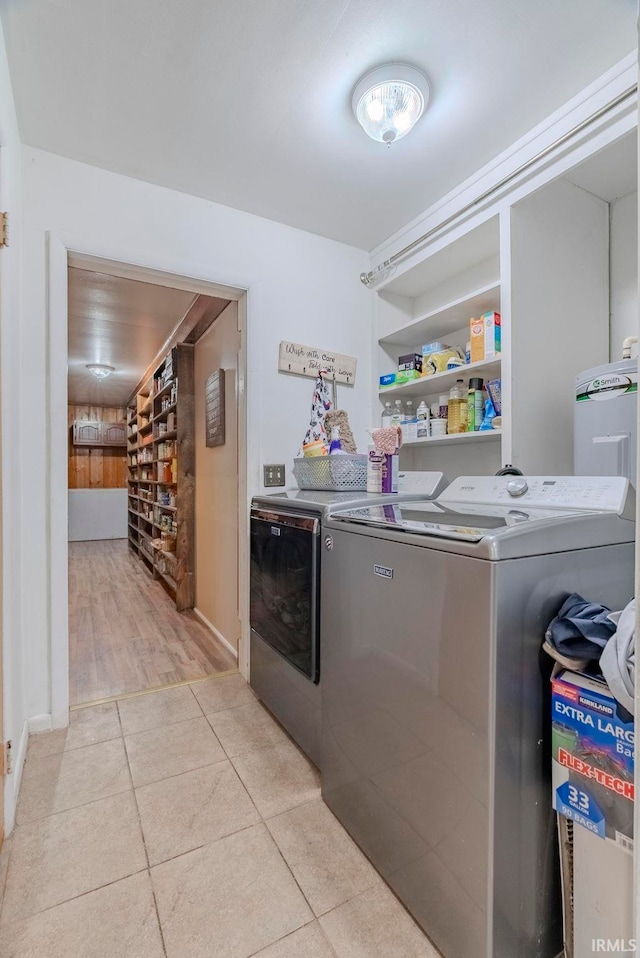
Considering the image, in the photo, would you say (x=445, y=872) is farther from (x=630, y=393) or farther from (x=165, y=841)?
(x=630, y=393)

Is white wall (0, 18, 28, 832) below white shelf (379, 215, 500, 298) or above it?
below

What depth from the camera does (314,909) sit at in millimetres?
1069

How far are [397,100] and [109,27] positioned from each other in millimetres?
904

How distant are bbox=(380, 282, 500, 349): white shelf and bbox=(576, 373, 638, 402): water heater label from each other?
58cm

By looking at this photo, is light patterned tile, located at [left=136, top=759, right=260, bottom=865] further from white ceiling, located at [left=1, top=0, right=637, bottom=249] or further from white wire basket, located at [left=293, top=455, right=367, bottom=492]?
white ceiling, located at [left=1, top=0, right=637, bottom=249]

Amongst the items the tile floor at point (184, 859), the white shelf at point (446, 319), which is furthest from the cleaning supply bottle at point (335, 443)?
the tile floor at point (184, 859)

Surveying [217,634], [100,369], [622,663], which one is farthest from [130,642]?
[100,369]

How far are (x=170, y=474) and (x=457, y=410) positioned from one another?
113 inches

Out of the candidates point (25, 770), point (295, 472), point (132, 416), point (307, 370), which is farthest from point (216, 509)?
point (132, 416)

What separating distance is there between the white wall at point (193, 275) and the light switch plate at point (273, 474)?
4 cm

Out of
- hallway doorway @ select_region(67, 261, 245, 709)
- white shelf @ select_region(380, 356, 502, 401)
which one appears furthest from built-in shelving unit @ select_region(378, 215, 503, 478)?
hallway doorway @ select_region(67, 261, 245, 709)

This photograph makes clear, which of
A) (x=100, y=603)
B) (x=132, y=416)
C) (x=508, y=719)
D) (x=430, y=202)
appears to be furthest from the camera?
(x=132, y=416)

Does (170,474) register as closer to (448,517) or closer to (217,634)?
(217,634)

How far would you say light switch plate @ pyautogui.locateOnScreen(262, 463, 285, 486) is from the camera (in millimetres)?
2236
